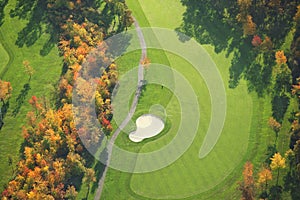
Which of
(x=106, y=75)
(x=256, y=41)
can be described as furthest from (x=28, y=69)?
(x=256, y=41)

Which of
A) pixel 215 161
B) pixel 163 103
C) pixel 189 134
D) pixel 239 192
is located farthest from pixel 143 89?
pixel 239 192

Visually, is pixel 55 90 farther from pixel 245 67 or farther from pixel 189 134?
pixel 245 67

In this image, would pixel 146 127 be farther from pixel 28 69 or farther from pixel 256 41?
pixel 256 41

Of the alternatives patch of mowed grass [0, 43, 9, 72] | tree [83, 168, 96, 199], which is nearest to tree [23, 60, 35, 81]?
patch of mowed grass [0, 43, 9, 72]

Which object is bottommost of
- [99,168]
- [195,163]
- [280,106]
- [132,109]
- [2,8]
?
[99,168]

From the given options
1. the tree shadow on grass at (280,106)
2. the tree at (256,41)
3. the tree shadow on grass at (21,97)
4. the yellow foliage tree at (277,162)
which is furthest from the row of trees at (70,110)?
the tree shadow on grass at (280,106)
